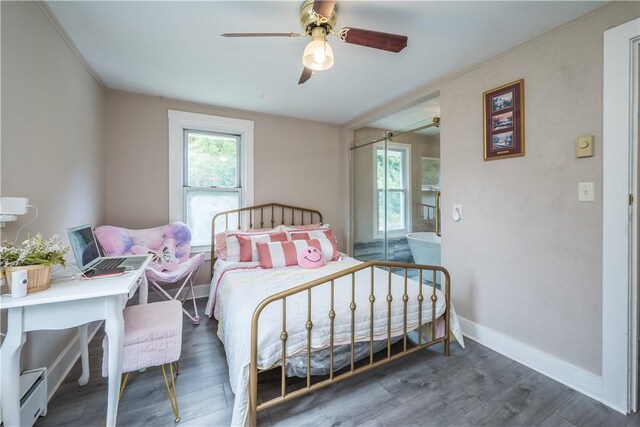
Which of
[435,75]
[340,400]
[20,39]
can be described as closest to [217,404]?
[340,400]

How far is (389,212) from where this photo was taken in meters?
3.55

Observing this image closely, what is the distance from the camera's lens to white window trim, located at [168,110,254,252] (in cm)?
302

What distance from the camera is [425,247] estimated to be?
3100 millimetres

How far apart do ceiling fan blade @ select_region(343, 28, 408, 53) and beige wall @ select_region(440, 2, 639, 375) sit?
108 cm

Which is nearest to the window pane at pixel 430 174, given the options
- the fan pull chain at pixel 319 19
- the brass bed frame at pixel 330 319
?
the brass bed frame at pixel 330 319

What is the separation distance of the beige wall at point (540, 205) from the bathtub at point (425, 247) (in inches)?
20.0

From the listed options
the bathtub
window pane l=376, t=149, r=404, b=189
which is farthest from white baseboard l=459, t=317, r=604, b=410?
window pane l=376, t=149, r=404, b=189

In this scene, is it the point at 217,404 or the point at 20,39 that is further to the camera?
the point at 217,404

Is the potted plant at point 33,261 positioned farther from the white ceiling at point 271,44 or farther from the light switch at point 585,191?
the light switch at point 585,191

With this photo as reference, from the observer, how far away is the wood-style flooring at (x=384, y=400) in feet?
4.69

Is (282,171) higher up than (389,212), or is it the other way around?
(282,171)

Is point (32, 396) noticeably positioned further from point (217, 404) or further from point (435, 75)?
point (435, 75)

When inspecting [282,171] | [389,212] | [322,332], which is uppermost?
[282,171]

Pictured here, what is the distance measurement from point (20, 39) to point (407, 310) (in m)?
2.72
